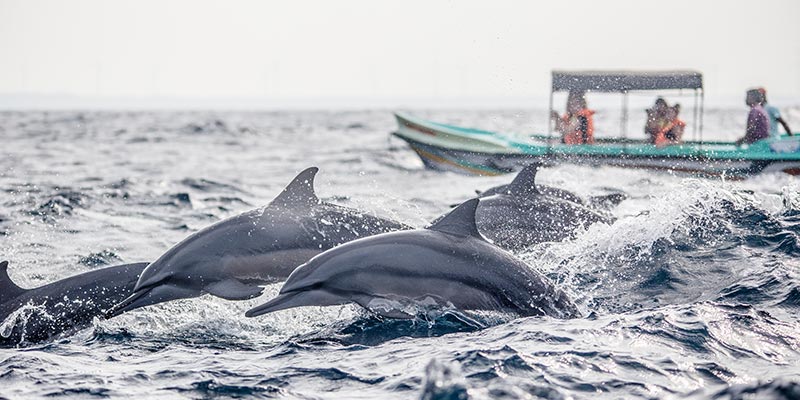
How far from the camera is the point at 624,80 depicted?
2319cm

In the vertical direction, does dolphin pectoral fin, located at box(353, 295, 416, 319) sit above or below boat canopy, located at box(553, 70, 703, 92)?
below

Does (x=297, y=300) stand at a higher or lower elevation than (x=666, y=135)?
higher

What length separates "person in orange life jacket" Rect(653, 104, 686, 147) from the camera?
75.3ft

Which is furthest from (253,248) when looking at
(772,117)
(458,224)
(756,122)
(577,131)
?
(772,117)

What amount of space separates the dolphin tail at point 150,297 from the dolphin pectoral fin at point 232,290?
21cm

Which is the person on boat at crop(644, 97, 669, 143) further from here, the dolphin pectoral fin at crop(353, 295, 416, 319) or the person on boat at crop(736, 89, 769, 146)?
the dolphin pectoral fin at crop(353, 295, 416, 319)

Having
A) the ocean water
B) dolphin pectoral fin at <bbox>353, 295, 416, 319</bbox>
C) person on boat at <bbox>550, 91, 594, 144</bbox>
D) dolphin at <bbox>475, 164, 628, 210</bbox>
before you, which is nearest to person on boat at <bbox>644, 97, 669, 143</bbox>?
person on boat at <bbox>550, 91, 594, 144</bbox>

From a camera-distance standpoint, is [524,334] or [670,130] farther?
[670,130]

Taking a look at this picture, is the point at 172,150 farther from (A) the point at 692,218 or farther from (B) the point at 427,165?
(A) the point at 692,218

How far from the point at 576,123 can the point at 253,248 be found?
1673 cm

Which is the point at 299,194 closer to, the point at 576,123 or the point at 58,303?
the point at 58,303

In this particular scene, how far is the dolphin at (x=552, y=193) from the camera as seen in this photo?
39.5 ft

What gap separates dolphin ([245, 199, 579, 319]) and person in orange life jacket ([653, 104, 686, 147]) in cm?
1585

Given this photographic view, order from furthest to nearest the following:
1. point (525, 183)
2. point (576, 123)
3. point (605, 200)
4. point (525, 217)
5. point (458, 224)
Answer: point (576, 123) → point (605, 200) → point (525, 183) → point (525, 217) → point (458, 224)
